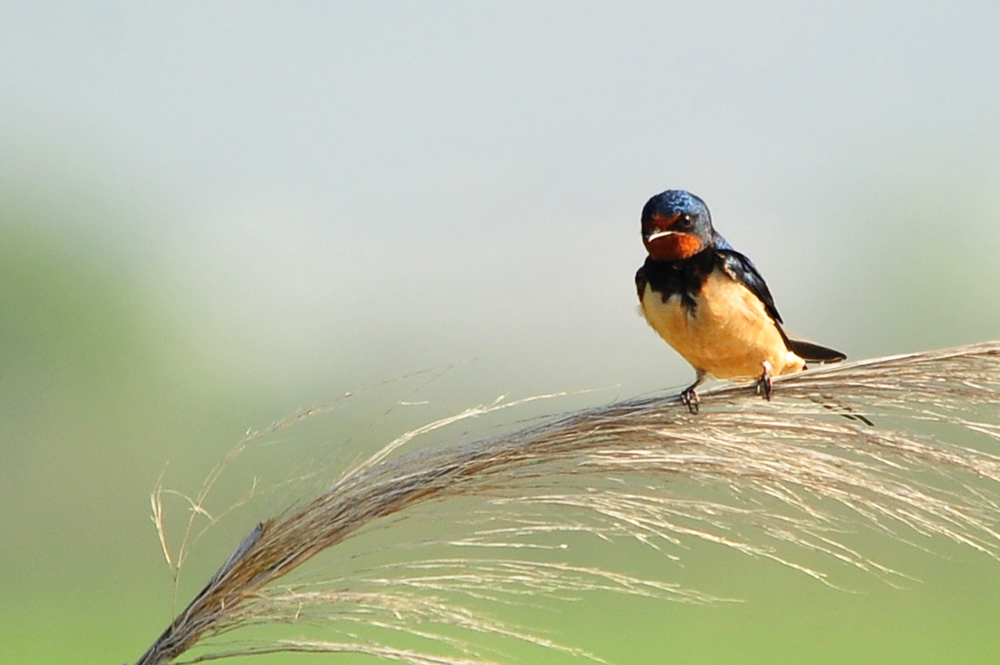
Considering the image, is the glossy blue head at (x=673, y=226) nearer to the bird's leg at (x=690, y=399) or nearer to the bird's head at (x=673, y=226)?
the bird's head at (x=673, y=226)

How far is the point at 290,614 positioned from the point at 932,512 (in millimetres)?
891

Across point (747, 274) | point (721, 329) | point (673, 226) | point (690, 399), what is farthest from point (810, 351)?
point (690, 399)

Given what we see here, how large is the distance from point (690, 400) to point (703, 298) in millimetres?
1192

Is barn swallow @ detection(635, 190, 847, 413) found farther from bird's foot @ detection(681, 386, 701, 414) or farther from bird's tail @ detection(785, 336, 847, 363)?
bird's foot @ detection(681, 386, 701, 414)

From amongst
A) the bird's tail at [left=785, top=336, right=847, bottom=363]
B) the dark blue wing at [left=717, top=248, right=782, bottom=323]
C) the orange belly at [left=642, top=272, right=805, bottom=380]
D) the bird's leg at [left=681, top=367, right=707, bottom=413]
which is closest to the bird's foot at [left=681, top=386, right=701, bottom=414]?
the bird's leg at [left=681, top=367, right=707, bottom=413]

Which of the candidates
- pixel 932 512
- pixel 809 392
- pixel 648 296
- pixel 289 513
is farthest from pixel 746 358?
pixel 289 513

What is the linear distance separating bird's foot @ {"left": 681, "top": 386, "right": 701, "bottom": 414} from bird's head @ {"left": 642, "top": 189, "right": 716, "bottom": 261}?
4.20ft

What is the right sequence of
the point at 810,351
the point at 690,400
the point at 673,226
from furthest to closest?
the point at 810,351, the point at 673,226, the point at 690,400

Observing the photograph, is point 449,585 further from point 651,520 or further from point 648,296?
point 648,296

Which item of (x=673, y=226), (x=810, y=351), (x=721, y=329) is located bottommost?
(x=810, y=351)

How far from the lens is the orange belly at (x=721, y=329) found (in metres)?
2.84

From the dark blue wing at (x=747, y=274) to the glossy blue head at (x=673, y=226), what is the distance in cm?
9

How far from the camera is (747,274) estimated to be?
301 cm

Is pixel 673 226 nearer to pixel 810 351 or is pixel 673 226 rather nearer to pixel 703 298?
pixel 703 298
